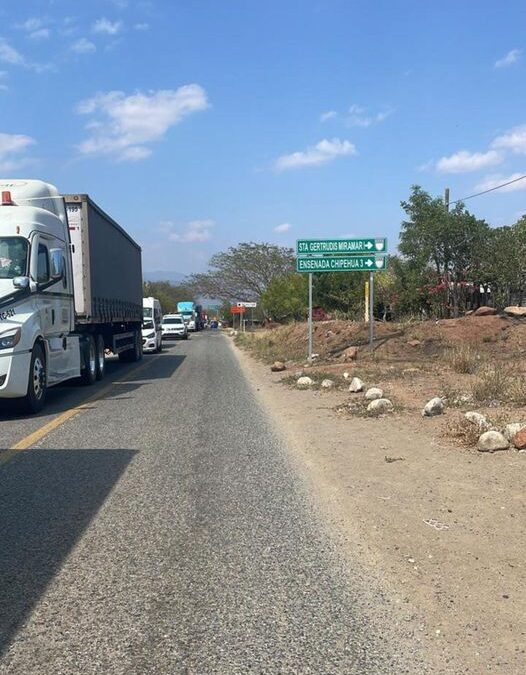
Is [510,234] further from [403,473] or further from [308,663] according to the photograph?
[308,663]

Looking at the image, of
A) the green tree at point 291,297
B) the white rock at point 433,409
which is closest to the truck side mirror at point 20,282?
the white rock at point 433,409

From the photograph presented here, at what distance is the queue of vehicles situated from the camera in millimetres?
10141

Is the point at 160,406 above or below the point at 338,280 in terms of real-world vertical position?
below

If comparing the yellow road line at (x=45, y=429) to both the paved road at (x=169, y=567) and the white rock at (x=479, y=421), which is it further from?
the white rock at (x=479, y=421)

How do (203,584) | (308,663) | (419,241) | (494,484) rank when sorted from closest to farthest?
(308,663) → (203,584) → (494,484) → (419,241)

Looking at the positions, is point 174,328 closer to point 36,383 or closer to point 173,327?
point 173,327

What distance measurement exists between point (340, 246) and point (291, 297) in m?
23.7

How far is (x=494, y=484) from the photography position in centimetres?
596

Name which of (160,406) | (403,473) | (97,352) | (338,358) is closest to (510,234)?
(338,358)

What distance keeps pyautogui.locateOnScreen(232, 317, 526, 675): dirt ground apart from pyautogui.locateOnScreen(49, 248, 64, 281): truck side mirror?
469 cm

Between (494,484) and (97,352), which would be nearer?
(494,484)

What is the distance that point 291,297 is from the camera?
4231 centimetres

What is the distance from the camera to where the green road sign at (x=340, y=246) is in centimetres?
1845

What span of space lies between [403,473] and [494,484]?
94cm
